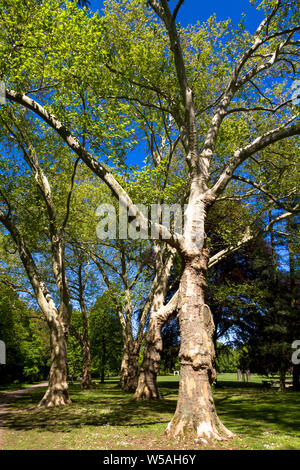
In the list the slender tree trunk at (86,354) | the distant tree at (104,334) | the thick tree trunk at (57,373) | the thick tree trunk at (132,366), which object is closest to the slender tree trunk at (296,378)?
the thick tree trunk at (132,366)

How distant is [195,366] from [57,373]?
1028cm

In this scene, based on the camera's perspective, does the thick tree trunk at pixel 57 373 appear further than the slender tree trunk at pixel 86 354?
No

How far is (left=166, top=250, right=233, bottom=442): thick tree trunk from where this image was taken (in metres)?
7.47

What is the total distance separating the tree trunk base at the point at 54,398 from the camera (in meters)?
15.0

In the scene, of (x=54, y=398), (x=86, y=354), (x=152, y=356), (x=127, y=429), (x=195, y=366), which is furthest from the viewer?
(x=86, y=354)

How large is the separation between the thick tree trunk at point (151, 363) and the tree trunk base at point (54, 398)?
379 cm

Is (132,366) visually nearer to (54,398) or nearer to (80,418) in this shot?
(54,398)

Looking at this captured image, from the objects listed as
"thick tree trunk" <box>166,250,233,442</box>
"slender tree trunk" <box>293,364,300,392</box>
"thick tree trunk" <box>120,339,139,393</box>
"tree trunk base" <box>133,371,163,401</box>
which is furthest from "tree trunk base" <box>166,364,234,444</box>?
"slender tree trunk" <box>293,364,300,392</box>

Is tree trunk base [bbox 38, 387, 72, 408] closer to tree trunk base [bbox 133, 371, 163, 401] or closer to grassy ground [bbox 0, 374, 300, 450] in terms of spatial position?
grassy ground [bbox 0, 374, 300, 450]

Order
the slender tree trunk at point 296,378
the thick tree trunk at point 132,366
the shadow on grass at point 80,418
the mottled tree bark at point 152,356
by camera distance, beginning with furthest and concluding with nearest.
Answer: the slender tree trunk at point 296,378 → the thick tree trunk at point 132,366 → the mottled tree bark at point 152,356 → the shadow on grass at point 80,418

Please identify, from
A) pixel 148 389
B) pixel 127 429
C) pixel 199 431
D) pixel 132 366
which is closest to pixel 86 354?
pixel 132 366

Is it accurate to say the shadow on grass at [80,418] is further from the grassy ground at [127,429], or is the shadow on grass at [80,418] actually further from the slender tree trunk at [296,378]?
the slender tree trunk at [296,378]

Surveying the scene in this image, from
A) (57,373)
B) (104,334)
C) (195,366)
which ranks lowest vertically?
(57,373)

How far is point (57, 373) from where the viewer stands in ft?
51.8
